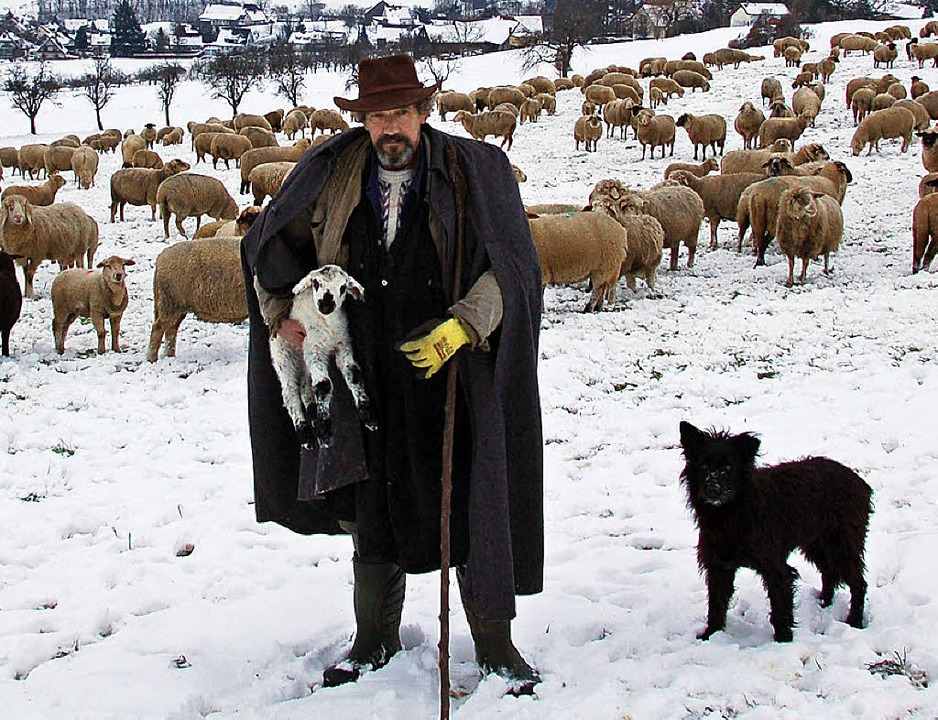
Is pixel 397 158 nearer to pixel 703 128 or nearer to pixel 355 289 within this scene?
pixel 355 289

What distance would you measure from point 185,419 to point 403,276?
485 centimetres

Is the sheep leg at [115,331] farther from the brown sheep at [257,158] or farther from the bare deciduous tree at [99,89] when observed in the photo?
the bare deciduous tree at [99,89]

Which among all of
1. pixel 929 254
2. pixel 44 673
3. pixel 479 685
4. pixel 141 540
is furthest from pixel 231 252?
pixel 929 254

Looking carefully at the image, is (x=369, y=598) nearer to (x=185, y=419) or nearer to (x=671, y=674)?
(x=671, y=674)

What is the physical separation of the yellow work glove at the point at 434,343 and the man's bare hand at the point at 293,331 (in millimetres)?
389

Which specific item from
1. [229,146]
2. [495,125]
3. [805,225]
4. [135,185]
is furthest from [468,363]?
[229,146]

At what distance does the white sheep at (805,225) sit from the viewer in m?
11.7

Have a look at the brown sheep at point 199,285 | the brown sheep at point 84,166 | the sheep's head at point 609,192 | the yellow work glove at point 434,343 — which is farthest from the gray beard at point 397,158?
the brown sheep at point 84,166

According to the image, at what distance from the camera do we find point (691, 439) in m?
3.39

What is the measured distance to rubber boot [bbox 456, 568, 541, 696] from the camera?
10.5 ft

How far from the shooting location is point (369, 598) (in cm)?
333

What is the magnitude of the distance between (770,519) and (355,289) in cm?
183

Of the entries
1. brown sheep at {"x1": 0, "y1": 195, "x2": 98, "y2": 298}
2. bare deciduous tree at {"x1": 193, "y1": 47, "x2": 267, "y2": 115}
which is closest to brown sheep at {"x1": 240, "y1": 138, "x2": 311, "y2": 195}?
brown sheep at {"x1": 0, "y1": 195, "x2": 98, "y2": 298}

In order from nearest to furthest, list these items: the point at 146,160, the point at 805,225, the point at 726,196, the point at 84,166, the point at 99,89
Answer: the point at 805,225 → the point at 726,196 → the point at 146,160 → the point at 84,166 → the point at 99,89
